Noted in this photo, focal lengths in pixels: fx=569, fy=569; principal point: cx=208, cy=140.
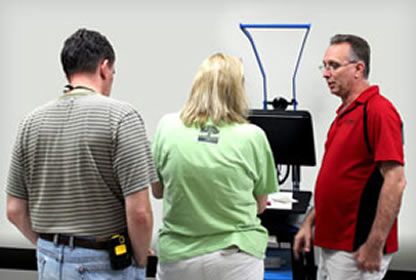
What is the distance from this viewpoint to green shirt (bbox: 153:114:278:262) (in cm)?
169

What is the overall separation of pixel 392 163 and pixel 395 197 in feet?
0.35

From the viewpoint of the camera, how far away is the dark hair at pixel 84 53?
1566mm

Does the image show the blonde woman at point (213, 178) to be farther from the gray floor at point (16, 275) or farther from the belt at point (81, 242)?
the gray floor at point (16, 275)

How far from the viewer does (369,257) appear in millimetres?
1823

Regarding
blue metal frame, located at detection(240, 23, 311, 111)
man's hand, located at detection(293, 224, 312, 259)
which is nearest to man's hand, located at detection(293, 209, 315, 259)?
man's hand, located at detection(293, 224, 312, 259)

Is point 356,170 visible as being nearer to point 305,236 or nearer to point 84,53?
point 305,236

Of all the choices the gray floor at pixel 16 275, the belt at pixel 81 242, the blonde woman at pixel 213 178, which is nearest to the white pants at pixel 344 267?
the blonde woman at pixel 213 178

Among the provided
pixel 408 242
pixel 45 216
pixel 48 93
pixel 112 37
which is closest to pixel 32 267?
pixel 48 93

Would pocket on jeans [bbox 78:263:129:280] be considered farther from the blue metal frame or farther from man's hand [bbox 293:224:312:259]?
the blue metal frame

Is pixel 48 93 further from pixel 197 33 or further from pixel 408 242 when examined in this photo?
pixel 408 242

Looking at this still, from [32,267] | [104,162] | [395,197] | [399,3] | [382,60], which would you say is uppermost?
[399,3]

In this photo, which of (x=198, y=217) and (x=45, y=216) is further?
(x=198, y=217)

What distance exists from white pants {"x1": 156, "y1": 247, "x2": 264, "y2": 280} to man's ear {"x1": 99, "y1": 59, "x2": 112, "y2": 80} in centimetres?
60

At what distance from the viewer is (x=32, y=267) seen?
3.25 m
